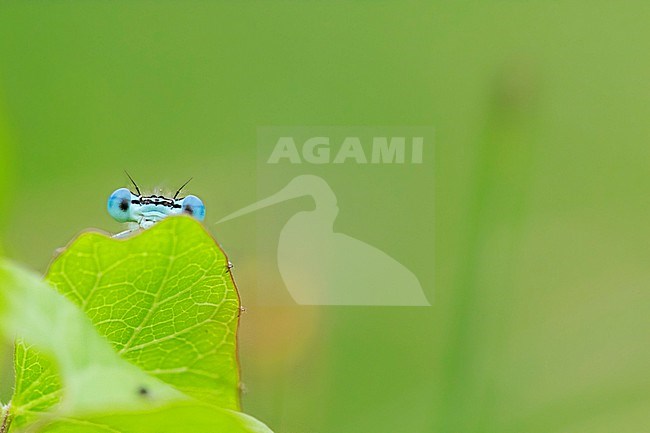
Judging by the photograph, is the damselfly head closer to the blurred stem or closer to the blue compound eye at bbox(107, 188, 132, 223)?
the blue compound eye at bbox(107, 188, 132, 223)

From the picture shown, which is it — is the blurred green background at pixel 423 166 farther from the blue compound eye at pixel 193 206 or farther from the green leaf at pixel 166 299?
the green leaf at pixel 166 299

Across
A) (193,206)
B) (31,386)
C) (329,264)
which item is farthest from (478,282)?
(31,386)

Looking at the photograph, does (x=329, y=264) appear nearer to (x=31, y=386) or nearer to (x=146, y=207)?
(x=146, y=207)

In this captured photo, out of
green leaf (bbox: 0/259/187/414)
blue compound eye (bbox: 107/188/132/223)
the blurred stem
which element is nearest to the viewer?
green leaf (bbox: 0/259/187/414)

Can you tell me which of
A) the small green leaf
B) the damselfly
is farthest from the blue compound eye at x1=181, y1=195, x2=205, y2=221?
the small green leaf

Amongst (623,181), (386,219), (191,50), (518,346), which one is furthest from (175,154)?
(623,181)

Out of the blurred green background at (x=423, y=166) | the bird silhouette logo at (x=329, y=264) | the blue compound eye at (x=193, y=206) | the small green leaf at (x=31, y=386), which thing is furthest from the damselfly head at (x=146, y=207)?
the bird silhouette logo at (x=329, y=264)
